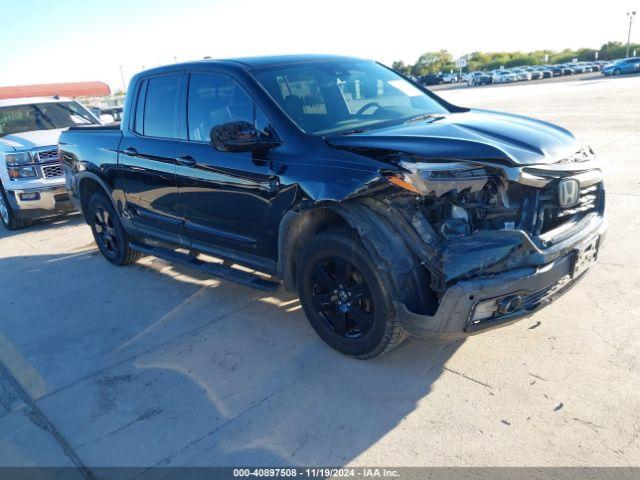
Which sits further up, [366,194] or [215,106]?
[215,106]

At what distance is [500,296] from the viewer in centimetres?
299

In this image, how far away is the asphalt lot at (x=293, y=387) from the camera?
9.51ft

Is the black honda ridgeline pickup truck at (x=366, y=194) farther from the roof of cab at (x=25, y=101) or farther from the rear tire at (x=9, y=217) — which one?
the roof of cab at (x=25, y=101)

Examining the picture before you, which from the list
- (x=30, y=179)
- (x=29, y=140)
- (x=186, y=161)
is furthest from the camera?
(x=29, y=140)

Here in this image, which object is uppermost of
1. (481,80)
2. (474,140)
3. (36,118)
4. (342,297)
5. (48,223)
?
(36,118)

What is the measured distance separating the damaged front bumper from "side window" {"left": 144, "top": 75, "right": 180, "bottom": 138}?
274 centimetres

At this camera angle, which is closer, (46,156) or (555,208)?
(555,208)

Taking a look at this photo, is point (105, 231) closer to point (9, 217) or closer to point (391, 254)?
point (9, 217)

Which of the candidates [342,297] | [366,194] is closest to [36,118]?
[342,297]

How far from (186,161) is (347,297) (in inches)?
74.2

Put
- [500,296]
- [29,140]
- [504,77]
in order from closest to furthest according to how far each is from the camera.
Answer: [500,296] < [29,140] < [504,77]

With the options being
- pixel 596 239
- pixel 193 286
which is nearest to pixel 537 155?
pixel 596 239

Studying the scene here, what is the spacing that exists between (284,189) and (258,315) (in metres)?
1.32

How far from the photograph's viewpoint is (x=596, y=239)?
3525 mm
